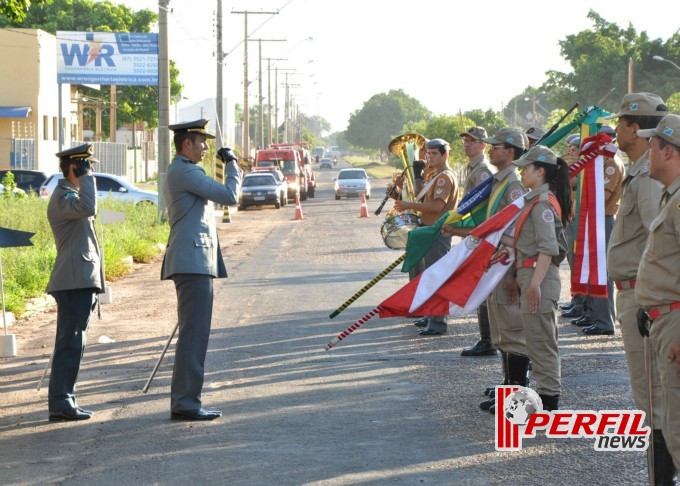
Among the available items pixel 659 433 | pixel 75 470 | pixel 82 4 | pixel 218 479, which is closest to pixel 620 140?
pixel 659 433

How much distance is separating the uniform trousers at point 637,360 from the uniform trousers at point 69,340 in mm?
4111

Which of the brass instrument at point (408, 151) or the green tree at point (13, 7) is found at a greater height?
the green tree at point (13, 7)

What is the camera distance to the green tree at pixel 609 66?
67.7 metres

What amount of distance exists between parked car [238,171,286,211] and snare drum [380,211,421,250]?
30.0 metres

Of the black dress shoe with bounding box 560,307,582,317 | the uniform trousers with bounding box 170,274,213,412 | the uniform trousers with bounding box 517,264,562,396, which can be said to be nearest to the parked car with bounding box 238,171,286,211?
the black dress shoe with bounding box 560,307,582,317

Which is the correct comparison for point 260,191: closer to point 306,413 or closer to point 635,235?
point 306,413

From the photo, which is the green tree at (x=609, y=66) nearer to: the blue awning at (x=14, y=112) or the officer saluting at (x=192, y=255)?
the blue awning at (x=14, y=112)

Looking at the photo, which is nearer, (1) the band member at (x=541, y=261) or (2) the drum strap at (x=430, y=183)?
(1) the band member at (x=541, y=261)

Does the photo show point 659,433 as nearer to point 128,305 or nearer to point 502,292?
point 502,292

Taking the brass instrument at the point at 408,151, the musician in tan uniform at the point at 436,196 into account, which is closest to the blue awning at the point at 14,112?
Answer: the brass instrument at the point at 408,151

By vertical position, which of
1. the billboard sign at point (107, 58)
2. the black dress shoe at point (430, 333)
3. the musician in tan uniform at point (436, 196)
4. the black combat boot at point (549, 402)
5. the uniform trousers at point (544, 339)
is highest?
the billboard sign at point (107, 58)

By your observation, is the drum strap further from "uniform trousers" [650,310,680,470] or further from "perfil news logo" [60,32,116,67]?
"perfil news logo" [60,32,116,67]

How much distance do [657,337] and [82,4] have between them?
213ft

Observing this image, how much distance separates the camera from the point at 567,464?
22.4 ft
